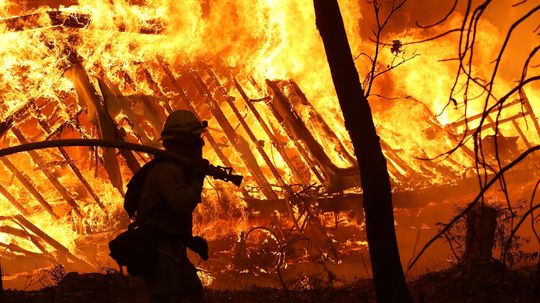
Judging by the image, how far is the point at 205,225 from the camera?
1098cm

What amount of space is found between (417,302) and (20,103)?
811 cm

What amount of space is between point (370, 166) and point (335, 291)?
2112 mm

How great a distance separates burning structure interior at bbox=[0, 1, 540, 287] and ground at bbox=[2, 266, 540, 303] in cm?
294

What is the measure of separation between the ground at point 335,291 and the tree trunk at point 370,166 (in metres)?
0.88

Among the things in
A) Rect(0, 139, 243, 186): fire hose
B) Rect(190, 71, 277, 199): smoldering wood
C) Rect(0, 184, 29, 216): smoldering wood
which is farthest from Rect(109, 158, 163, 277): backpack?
Rect(0, 184, 29, 216): smoldering wood

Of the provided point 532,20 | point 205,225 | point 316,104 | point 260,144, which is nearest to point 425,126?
point 316,104

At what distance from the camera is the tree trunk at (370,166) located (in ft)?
14.9

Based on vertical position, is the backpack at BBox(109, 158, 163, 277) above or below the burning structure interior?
below

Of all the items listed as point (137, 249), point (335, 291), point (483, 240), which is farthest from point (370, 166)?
point (483, 240)

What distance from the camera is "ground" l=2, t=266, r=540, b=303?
529 cm

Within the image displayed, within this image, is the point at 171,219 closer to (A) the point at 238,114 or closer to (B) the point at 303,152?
(B) the point at 303,152

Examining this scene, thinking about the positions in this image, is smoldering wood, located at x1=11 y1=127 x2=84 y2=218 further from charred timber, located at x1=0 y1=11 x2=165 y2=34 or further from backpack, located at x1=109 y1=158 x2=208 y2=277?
backpack, located at x1=109 y1=158 x2=208 y2=277

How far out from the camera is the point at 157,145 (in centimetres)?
1002

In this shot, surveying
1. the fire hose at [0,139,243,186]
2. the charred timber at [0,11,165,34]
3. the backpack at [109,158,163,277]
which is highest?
the charred timber at [0,11,165,34]
